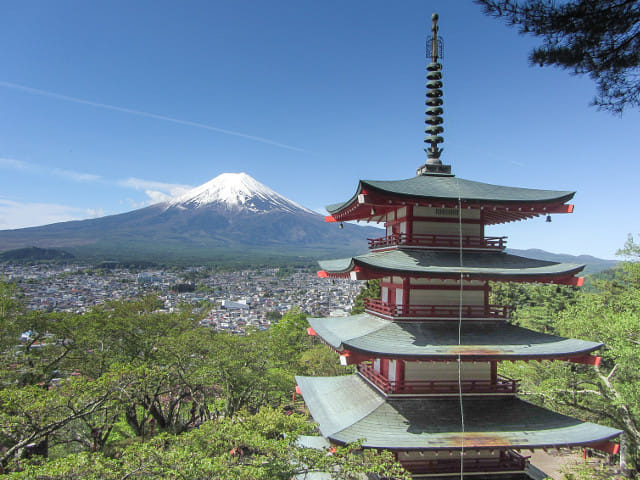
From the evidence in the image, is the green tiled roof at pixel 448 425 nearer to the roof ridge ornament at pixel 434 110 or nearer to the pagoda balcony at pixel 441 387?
the pagoda balcony at pixel 441 387

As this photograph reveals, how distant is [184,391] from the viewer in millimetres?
21953

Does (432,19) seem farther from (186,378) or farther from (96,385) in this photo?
(186,378)

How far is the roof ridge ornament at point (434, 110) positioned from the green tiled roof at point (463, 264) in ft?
10.0

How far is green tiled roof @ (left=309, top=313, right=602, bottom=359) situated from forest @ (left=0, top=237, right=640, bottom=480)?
160 cm

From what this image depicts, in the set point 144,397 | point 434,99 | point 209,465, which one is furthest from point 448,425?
point 144,397

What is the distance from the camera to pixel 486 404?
9.80 metres

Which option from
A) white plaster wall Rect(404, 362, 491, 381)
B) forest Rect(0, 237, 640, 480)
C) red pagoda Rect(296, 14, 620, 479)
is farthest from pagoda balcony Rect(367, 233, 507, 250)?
white plaster wall Rect(404, 362, 491, 381)

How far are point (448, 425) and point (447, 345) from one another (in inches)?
70.1

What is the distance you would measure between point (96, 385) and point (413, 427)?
1090 cm

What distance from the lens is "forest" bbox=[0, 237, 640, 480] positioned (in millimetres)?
7914

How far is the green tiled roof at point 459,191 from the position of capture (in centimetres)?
977

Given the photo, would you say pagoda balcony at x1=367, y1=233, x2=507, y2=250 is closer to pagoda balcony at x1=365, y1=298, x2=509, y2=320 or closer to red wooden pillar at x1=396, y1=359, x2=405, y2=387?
pagoda balcony at x1=365, y1=298, x2=509, y2=320

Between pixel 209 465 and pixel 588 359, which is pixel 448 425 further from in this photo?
pixel 209 465

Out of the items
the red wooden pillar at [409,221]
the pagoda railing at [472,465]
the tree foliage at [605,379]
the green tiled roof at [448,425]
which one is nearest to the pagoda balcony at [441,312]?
the red wooden pillar at [409,221]
